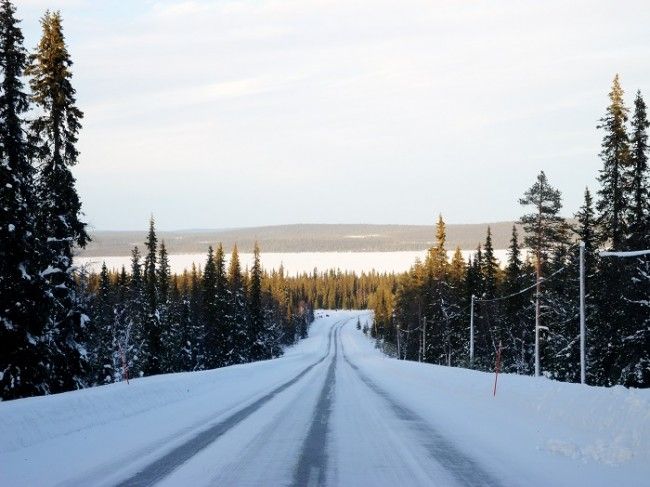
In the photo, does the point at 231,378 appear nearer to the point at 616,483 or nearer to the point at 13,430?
the point at 13,430

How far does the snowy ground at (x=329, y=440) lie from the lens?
8039mm

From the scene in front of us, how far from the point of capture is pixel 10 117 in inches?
901

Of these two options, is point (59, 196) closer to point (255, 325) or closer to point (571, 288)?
point (571, 288)

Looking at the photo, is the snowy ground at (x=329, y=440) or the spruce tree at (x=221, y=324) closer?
the snowy ground at (x=329, y=440)

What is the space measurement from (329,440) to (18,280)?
575 inches

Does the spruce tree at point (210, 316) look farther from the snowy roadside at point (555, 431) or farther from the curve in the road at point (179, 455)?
the curve in the road at point (179, 455)

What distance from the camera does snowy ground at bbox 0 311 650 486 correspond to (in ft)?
26.4

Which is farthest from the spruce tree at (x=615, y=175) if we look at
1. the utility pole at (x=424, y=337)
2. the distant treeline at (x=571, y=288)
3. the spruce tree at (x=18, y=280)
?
the utility pole at (x=424, y=337)

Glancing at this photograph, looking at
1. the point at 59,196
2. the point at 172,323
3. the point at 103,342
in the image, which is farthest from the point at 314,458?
the point at 172,323

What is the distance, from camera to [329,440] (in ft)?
35.9

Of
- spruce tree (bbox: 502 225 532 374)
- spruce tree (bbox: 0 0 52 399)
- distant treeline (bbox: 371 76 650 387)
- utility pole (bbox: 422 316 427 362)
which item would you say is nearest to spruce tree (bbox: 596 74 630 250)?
distant treeline (bbox: 371 76 650 387)

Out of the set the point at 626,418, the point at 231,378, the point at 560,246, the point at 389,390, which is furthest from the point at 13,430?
the point at 560,246

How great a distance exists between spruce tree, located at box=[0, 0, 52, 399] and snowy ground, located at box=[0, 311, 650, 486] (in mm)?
6224

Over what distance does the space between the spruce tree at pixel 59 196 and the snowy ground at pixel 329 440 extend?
413 inches
